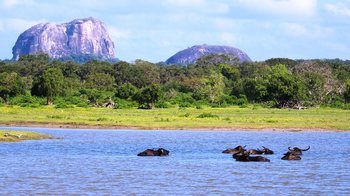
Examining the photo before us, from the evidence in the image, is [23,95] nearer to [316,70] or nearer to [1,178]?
[316,70]

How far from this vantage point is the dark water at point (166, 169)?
746 inches

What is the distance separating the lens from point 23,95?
258 feet

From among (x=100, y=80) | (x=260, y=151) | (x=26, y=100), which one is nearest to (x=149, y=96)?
(x=26, y=100)

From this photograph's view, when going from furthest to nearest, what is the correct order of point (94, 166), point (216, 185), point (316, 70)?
point (316, 70) < point (94, 166) < point (216, 185)

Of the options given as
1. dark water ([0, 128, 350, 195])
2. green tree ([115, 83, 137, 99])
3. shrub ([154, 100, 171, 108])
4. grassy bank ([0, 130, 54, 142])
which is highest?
Result: green tree ([115, 83, 137, 99])

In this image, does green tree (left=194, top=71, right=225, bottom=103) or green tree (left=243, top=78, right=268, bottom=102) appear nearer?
green tree (left=243, top=78, right=268, bottom=102)

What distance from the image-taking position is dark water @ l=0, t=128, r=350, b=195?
1895 cm

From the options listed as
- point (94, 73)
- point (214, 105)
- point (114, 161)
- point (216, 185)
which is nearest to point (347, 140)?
point (114, 161)

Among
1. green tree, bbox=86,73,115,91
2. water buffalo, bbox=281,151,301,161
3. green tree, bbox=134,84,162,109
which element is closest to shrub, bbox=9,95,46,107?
green tree, bbox=134,84,162,109

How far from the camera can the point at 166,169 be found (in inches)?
940

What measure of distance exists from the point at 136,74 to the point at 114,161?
87.0m

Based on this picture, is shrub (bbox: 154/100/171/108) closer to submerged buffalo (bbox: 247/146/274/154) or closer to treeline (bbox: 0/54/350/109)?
treeline (bbox: 0/54/350/109)

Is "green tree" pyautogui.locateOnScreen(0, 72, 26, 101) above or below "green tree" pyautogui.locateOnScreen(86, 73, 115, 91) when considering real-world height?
below

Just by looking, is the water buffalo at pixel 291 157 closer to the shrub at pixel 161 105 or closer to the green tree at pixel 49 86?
the shrub at pixel 161 105
